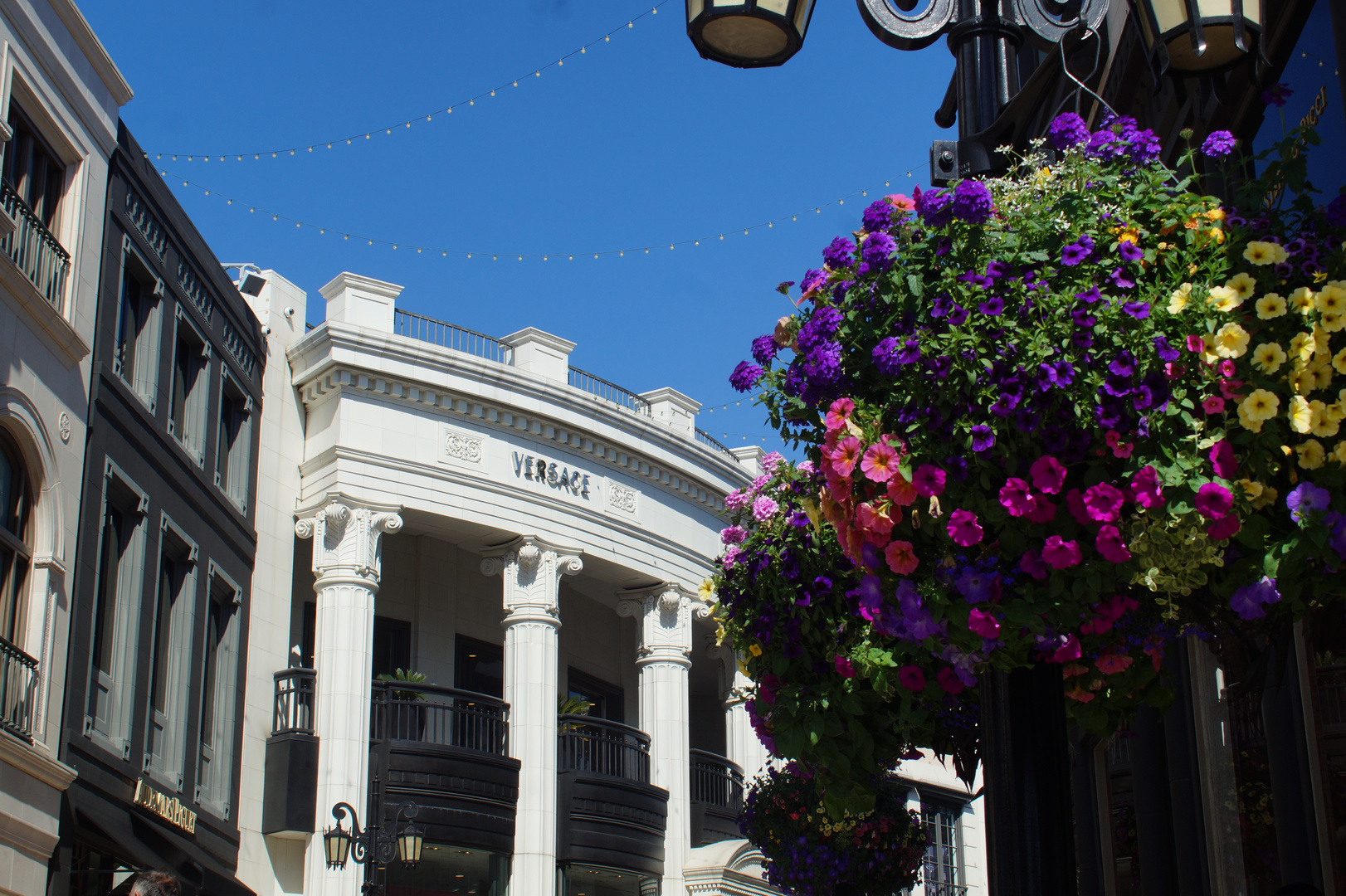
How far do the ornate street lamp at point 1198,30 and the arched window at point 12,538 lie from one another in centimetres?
1348

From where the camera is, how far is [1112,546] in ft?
14.7

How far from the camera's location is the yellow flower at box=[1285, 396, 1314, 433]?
4.50m

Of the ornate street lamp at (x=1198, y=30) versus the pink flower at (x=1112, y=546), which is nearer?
the pink flower at (x=1112, y=546)

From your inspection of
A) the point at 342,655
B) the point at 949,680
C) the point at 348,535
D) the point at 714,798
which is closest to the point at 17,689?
the point at 342,655

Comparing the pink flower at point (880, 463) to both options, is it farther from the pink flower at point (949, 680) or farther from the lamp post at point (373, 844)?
the lamp post at point (373, 844)

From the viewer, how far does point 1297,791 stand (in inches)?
349

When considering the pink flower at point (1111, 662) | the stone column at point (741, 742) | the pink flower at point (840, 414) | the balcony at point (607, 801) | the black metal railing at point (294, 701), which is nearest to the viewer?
the pink flower at point (1111, 662)

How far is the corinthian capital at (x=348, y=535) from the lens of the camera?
23.8 m

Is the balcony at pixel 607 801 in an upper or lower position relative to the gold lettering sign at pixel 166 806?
upper

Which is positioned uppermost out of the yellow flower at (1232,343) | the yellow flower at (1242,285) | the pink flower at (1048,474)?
the yellow flower at (1242,285)

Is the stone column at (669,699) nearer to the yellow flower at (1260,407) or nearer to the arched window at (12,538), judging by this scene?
the arched window at (12,538)

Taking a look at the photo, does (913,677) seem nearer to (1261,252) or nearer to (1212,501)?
(1212,501)

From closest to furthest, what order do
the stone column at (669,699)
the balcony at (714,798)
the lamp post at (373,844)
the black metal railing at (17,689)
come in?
1. the black metal railing at (17,689)
2. the lamp post at (373,844)
3. the stone column at (669,699)
4. the balcony at (714,798)

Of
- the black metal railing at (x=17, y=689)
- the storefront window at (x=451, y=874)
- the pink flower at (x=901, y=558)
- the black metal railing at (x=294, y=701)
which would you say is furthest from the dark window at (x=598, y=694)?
the pink flower at (x=901, y=558)
